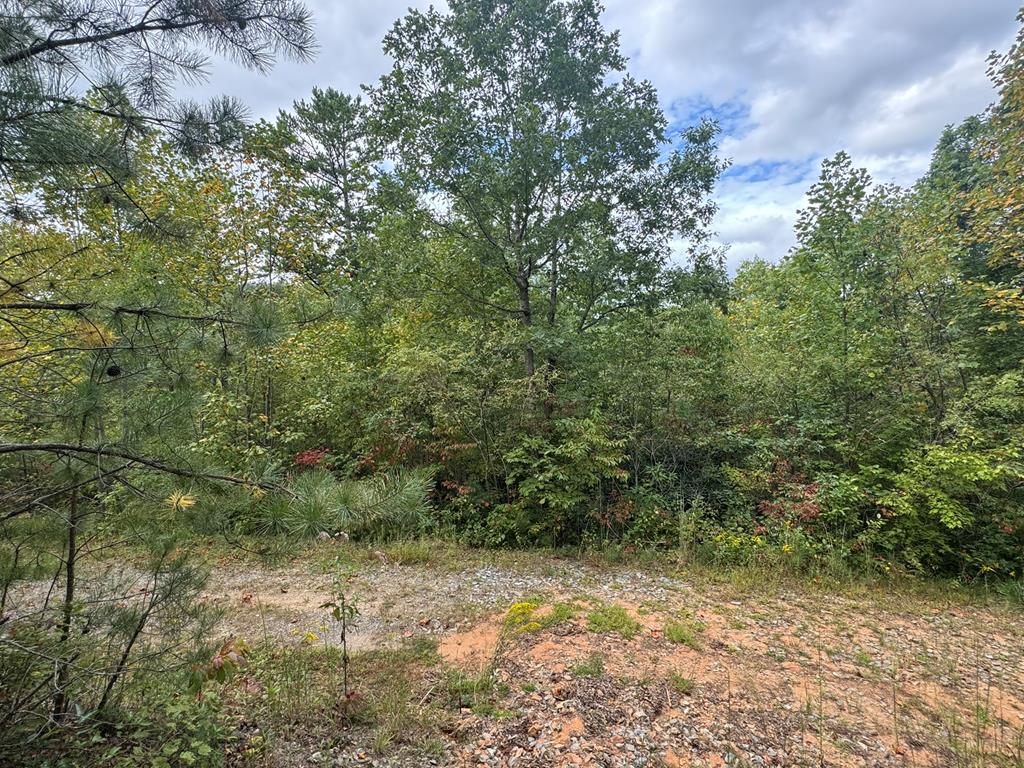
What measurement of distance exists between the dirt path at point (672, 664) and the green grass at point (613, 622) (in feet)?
0.05

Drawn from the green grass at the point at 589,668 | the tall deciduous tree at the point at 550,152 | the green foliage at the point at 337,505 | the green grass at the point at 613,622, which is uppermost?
the tall deciduous tree at the point at 550,152

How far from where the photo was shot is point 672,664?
2.93 meters

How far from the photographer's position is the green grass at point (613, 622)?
338cm

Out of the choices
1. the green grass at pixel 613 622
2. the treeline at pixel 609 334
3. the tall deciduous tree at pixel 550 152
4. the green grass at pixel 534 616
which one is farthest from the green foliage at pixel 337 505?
the tall deciduous tree at pixel 550 152

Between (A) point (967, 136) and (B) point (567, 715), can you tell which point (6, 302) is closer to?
(B) point (567, 715)

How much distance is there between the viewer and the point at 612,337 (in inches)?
256

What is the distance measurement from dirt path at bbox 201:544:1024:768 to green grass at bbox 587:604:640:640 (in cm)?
1

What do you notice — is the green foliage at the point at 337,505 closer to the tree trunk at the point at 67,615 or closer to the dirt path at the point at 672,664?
the tree trunk at the point at 67,615

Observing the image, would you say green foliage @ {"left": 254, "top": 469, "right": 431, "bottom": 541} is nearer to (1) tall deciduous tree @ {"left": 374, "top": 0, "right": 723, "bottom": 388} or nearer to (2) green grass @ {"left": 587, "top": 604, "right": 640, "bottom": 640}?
(2) green grass @ {"left": 587, "top": 604, "right": 640, "bottom": 640}

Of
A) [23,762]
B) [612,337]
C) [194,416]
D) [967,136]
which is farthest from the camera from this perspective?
[967,136]

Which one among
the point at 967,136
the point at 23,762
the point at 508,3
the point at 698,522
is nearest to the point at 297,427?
the point at 23,762

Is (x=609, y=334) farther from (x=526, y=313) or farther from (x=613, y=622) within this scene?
(x=613, y=622)

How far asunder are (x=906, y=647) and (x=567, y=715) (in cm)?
290

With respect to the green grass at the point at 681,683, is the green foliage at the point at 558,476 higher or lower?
higher
